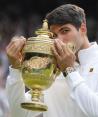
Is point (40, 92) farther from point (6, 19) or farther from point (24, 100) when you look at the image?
point (6, 19)

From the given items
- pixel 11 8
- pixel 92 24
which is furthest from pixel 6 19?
pixel 92 24

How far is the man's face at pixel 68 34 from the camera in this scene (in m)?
6.14

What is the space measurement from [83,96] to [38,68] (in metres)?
0.41

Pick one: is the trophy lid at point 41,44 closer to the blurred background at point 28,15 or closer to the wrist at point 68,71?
the wrist at point 68,71

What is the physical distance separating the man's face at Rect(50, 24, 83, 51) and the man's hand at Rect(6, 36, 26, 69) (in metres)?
0.36

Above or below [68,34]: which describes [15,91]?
below

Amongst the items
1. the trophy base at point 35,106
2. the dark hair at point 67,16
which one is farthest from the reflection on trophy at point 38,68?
the dark hair at point 67,16

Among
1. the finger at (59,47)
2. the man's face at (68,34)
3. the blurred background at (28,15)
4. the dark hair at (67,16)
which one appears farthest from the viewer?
the blurred background at (28,15)

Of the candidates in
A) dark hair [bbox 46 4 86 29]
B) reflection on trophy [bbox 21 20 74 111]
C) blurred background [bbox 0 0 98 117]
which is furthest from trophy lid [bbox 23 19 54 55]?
blurred background [bbox 0 0 98 117]

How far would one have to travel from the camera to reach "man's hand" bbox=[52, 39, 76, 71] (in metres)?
5.71

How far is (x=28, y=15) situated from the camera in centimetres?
1748

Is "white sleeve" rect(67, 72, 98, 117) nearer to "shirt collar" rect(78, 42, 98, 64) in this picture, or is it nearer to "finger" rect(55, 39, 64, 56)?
"finger" rect(55, 39, 64, 56)

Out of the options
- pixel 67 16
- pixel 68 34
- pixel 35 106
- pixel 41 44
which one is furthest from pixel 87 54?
pixel 35 106

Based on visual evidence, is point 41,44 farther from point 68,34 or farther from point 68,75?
point 68,34
